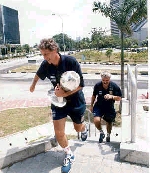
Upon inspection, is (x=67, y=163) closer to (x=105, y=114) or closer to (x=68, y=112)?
(x=68, y=112)

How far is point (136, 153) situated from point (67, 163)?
0.89 meters

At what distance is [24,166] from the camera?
3604 millimetres

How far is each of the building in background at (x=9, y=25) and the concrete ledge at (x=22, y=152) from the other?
115891 millimetres

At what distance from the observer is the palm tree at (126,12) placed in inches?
389

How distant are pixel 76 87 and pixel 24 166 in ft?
4.25

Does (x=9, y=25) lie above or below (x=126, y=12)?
above

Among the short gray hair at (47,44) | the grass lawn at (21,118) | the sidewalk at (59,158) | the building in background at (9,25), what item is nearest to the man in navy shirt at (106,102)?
the sidewalk at (59,158)

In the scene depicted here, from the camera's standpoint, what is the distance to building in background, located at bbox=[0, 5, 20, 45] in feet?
394

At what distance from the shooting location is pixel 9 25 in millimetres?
129250

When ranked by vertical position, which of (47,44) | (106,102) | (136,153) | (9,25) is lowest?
(136,153)

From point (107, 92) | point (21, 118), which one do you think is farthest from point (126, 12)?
point (107, 92)

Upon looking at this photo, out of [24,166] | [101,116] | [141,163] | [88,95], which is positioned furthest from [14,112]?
[141,163]

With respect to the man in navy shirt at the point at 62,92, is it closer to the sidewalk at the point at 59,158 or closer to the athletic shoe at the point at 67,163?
the athletic shoe at the point at 67,163

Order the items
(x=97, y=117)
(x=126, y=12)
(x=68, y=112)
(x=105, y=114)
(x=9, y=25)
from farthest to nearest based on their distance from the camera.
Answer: (x=9, y=25) < (x=126, y=12) < (x=105, y=114) < (x=97, y=117) < (x=68, y=112)
